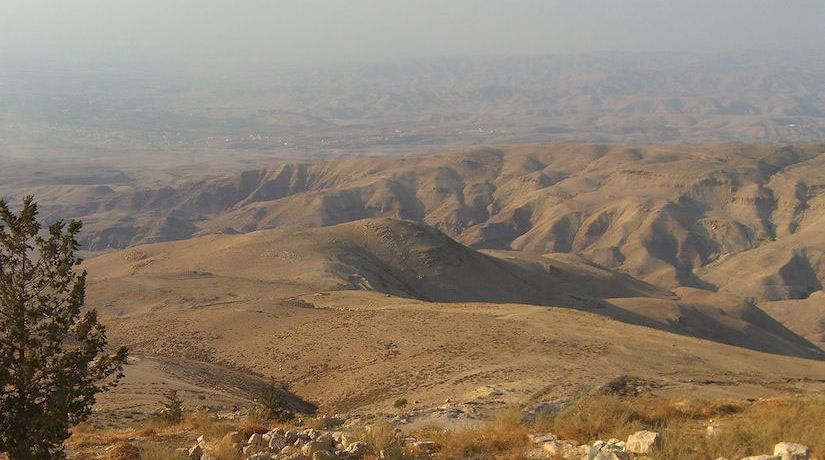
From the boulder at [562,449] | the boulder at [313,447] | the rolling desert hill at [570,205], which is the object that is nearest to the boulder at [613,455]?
the boulder at [562,449]

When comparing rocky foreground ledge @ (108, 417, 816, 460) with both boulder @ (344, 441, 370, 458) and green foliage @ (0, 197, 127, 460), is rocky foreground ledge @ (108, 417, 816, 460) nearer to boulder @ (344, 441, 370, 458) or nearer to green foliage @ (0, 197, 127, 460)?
boulder @ (344, 441, 370, 458)

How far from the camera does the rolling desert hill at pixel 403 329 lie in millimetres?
24016

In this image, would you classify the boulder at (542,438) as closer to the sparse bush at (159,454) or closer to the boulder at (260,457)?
the boulder at (260,457)

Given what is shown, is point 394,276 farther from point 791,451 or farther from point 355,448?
point 791,451

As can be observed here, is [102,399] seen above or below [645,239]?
above

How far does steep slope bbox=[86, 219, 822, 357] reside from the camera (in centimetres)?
4816

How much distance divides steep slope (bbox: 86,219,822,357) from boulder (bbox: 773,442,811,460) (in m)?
37.4

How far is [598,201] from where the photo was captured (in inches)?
5030

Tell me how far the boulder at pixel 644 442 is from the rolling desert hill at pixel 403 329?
8.00 m

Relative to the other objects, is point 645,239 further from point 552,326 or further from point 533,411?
point 533,411

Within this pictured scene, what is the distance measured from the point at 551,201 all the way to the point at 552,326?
102103 millimetres

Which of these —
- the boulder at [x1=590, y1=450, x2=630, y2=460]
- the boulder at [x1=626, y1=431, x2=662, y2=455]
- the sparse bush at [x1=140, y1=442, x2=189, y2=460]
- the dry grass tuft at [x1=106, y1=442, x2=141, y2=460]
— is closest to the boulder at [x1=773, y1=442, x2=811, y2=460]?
the boulder at [x1=626, y1=431, x2=662, y2=455]

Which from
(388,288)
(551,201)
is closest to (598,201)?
(551,201)

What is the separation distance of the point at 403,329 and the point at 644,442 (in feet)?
70.4
